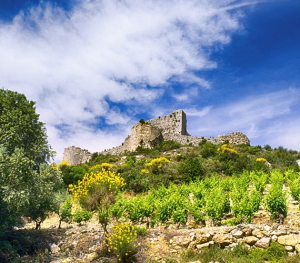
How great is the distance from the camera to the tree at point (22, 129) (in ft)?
29.3

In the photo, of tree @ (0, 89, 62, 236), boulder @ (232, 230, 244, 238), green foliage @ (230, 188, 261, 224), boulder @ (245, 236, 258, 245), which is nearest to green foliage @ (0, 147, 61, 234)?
tree @ (0, 89, 62, 236)

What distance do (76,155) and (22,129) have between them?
3039 cm

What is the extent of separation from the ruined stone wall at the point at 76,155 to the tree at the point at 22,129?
91.4 feet

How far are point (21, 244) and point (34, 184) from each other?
6.64ft

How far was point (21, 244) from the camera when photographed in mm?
8258

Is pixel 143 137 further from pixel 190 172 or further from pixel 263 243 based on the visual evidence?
pixel 263 243

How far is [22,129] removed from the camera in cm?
939

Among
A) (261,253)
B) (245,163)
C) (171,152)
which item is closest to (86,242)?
(261,253)

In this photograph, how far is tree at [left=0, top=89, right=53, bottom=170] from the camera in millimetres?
8945

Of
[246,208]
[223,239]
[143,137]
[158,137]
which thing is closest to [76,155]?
[143,137]

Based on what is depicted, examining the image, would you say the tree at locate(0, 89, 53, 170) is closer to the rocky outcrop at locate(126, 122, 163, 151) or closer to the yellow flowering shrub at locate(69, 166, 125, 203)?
the yellow flowering shrub at locate(69, 166, 125, 203)

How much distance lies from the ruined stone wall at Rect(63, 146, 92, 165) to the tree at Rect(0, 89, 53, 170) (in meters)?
27.9

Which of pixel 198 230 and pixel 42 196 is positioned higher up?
pixel 42 196

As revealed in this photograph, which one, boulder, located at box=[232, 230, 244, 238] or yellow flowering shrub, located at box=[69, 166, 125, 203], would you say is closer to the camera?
boulder, located at box=[232, 230, 244, 238]
